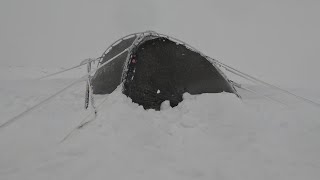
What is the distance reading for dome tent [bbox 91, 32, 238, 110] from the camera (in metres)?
6.24

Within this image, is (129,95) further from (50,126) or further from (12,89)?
(12,89)

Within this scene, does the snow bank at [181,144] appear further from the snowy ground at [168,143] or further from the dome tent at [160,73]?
the dome tent at [160,73]

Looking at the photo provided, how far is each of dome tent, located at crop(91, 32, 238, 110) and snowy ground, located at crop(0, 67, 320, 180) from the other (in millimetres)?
295

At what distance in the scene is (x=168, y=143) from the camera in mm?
4750

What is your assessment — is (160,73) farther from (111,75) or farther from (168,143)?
(168,143)

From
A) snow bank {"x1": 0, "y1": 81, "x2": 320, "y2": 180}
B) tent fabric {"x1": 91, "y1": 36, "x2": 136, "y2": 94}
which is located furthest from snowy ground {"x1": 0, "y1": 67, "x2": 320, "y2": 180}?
tent fabric {"x1": 91, "y1": 36, "x2": 136, "y2": 94}

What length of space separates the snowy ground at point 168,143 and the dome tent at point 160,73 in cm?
30

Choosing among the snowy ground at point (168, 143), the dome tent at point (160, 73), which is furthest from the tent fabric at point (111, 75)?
the snowy ground at point (168, 143)

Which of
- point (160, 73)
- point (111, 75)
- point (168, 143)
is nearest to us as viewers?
point (168, 143)

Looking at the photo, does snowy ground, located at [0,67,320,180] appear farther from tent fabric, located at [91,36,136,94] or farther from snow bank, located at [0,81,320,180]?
tent fabric, located at [91,36,136,94]

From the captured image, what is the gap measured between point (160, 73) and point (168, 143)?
Answer: 2079mm

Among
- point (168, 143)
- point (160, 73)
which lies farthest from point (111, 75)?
point (168, 143)

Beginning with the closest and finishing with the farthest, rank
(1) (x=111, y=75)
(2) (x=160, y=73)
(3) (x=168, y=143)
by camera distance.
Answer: (3) (x=168, y=143) → (2) (x=160, y=73) → (1) (x=111, y=75)

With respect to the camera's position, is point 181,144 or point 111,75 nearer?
point 181,144
